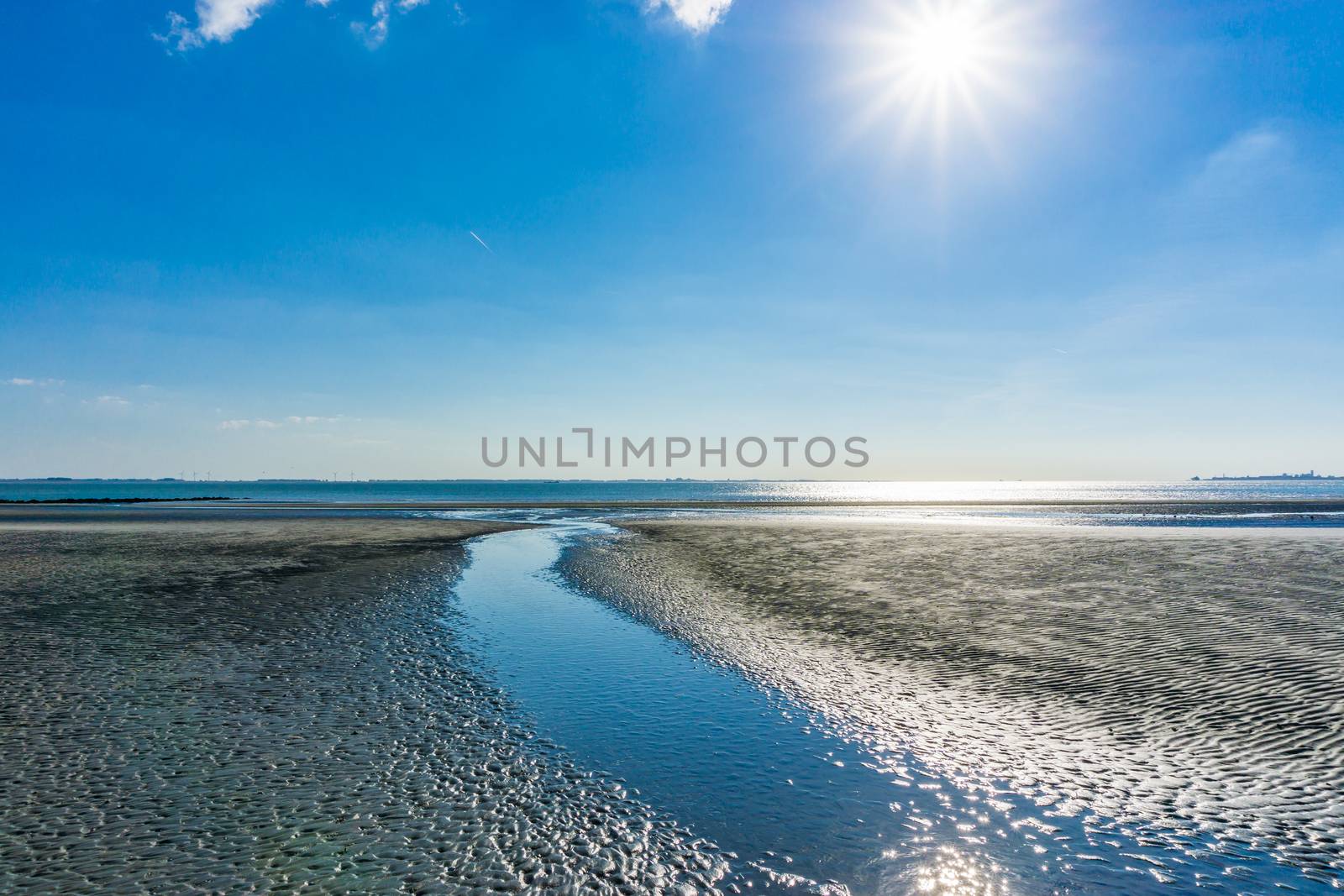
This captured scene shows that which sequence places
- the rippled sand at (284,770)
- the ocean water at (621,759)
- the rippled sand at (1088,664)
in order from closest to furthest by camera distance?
the rippled sand at (284,770) < the ocean water at (621,759) < the rippled sand at (1088,664)

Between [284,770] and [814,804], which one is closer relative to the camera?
[814,804]

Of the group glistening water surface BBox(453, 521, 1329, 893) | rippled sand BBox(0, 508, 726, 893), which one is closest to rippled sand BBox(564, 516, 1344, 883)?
glistening water surface BBox(453, 521, 1329, 893)

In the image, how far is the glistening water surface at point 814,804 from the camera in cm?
628

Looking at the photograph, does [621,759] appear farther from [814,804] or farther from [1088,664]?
[1088,664]

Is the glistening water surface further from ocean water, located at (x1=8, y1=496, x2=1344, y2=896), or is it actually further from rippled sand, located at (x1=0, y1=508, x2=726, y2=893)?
rippled sand, located at (x1=0, y1=508, x2=726, y2=893)

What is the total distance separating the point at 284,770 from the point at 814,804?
20.6 feet

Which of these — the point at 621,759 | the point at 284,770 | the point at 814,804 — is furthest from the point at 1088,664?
the point at 284,770

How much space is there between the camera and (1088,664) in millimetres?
12898

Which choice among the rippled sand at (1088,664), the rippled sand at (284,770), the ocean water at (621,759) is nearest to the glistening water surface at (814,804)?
the ocean water at (621,759)

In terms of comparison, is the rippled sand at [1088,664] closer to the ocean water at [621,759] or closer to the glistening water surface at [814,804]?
the ocean water at [621,759]

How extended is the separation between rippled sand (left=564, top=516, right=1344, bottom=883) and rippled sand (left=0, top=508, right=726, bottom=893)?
A: 5.10 metres

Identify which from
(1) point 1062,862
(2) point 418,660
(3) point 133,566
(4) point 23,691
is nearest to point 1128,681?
(1) point 1062,862

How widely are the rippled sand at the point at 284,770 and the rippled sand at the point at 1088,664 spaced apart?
510 cm

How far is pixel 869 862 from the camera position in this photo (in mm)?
6461
